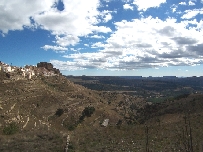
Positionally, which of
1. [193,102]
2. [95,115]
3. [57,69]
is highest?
[57,69]

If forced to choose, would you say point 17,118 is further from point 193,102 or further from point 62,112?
point 193,102

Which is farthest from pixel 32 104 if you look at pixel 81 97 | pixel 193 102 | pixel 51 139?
pixel 51 139

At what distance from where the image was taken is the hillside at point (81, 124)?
54.1ft

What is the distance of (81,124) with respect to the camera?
69375 millimetres

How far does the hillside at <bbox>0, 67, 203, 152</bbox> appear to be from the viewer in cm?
1650

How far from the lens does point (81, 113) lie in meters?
84.2

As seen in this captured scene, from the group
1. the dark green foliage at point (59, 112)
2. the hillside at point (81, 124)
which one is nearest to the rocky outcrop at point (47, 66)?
the hillside at point (81, 124)

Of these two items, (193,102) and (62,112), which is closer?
(193,102)

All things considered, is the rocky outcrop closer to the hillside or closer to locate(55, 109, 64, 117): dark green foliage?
the hillside

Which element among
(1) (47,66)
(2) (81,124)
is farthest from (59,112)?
(1) (47,66)

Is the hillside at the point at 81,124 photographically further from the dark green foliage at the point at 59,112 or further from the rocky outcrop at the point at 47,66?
the rocky outcrop at the point at 47,66

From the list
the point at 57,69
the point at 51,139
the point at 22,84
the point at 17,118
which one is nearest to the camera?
the point at 51,139

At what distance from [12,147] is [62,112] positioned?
225 ft

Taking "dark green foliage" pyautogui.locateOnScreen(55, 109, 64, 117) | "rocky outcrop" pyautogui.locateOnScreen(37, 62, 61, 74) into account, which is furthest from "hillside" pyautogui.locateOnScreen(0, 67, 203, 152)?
"rocky outcrop" pyautogui.locateOnScreen(37, 62, 61, 74)
